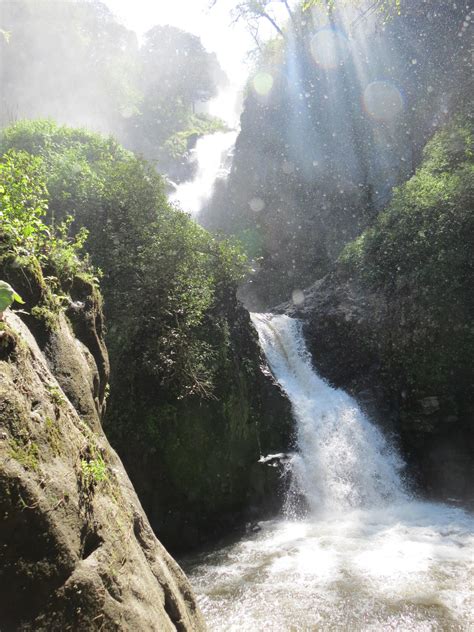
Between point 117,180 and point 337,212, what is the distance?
12.9 m

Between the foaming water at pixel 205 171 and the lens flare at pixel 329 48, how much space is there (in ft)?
30.5

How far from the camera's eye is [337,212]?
900 inches

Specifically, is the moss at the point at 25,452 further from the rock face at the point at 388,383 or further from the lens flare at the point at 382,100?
the lens flare at the point at 382,100

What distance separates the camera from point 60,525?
2846mm

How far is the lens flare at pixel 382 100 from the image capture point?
22281mm

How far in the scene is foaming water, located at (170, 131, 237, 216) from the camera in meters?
30.2

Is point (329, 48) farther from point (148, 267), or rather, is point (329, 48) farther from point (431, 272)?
point (148, 267)

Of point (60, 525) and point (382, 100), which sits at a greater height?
point (382, 100)

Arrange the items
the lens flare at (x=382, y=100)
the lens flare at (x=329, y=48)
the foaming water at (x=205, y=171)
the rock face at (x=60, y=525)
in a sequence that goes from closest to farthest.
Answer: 1. the rock face at (x=60, y=525)
2. the lens flare at (x=382, y=100)
3. the lens flare at (x=329, y=48)
4. the foaming water at (x=205, y=171)

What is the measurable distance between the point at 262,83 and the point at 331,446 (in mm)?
26064

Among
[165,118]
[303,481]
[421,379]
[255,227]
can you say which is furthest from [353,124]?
[165,118]

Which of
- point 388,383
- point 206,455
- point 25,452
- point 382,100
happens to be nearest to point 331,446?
point 388,383

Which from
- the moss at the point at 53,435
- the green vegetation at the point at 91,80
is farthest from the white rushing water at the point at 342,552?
the green vegetation at the point at 91,80

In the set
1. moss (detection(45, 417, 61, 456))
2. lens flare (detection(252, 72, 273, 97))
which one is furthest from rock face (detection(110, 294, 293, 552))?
lens flare (detection(252, 72, 273, 97))
